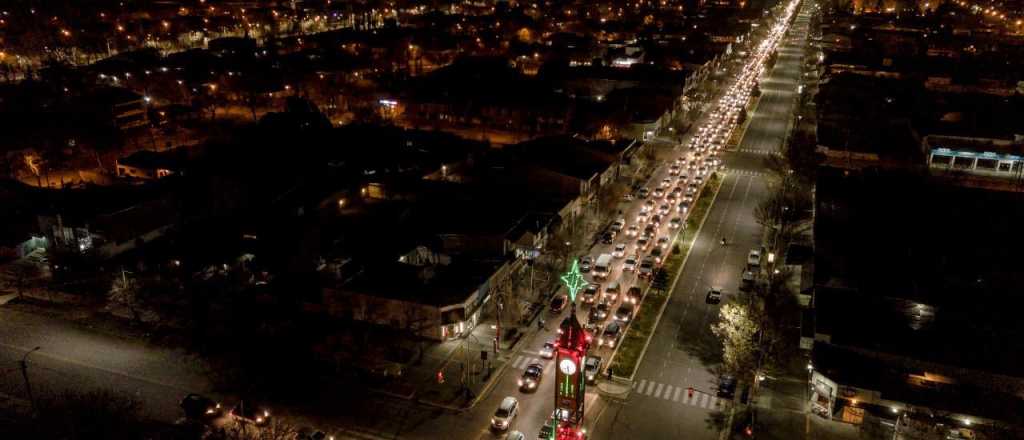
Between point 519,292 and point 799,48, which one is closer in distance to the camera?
point 519,292

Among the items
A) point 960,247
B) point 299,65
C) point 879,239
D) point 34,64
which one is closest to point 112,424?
point 879,239

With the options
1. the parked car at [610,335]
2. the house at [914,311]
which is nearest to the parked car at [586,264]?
the parked car at [610,335]

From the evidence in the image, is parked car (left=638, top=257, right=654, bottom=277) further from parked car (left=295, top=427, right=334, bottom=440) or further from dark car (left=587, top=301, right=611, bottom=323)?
parked car (left=295, top=427, right=334, bottom=440)

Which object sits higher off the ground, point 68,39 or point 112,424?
point 68,39

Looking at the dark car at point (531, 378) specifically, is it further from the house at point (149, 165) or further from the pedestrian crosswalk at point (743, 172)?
the house at point (149, 165)

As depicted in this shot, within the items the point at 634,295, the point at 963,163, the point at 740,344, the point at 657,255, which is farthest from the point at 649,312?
the point at 963,163

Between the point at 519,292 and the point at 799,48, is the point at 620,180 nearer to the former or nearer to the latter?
the point at 519,292
